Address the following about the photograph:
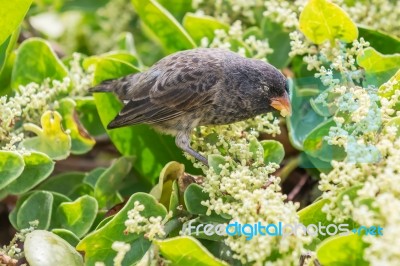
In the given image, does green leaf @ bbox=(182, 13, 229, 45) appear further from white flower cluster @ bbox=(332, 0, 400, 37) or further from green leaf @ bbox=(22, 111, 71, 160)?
green leaf @ bbox=(22, 111, 71, 160)

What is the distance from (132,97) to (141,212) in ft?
3.00

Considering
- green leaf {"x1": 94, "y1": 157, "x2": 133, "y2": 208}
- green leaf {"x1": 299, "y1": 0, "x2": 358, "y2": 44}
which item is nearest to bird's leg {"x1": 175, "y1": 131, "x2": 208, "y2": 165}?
green leaf {"x1": 94, "y1": 157, "x2": 133, "y2": 208}

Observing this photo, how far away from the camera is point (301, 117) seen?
117 inches

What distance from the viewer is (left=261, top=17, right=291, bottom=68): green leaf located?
3.32 metres

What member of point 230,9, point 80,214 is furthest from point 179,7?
point 80,214

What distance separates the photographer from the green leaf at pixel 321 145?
2.56 metres

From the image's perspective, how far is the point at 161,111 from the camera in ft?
10.1

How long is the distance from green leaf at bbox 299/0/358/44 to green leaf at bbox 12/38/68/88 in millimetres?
1140

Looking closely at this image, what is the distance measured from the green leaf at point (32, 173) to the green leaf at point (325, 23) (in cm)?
120

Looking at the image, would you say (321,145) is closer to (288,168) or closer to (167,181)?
(288,168)

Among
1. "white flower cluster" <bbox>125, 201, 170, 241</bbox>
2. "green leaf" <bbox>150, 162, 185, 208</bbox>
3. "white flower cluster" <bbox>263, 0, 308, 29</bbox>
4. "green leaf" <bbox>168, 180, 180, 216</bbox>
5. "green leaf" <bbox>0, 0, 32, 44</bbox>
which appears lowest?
"green leaf" <bbox>150, 162, 185, 208</bbox>

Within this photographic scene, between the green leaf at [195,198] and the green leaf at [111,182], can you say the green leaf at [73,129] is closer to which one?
the green leaf at [111,182]

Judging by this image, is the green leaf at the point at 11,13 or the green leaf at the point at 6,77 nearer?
the green leaf at the point at 11,13

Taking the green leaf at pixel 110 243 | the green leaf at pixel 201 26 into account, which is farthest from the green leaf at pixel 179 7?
the green leaf at pixel 110 243
